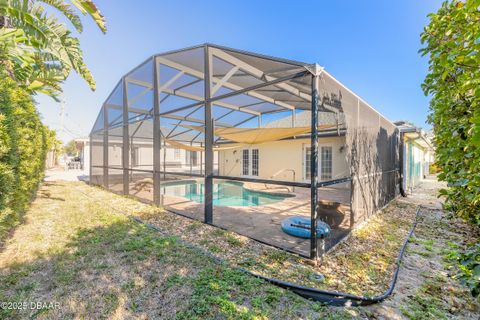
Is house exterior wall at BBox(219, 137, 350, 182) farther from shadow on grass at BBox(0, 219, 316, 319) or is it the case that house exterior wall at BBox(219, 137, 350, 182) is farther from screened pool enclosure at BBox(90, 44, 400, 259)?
shadow on grass at BBox(0, 219, 316, 319)

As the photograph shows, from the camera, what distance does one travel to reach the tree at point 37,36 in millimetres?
3076

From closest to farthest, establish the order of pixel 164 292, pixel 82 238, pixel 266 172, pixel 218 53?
pixel 164 292, pixel 82 238, pixel 218 53, pixel 266 172

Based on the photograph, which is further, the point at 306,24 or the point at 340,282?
the point at 306,24

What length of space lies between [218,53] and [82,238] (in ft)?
16.3

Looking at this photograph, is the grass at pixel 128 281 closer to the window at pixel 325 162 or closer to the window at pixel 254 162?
the window at pixel 325 162

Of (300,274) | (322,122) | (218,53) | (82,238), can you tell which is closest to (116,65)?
(218,53)

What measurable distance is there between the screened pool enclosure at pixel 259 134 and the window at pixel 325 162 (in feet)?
0.17

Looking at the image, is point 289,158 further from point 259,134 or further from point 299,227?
point 299,227

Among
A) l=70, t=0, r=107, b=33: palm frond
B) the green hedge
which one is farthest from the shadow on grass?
l=70, t=0, r=107, b=33: palm frond

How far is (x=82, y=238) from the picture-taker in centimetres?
400

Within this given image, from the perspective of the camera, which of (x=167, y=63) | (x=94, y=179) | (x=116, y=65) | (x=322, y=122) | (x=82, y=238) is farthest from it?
(x=94, y=179)

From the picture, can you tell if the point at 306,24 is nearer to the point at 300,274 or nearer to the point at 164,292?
the point at 300,274

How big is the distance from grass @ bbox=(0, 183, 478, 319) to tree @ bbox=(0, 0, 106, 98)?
123 inches

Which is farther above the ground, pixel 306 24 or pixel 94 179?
pixel 306 24
